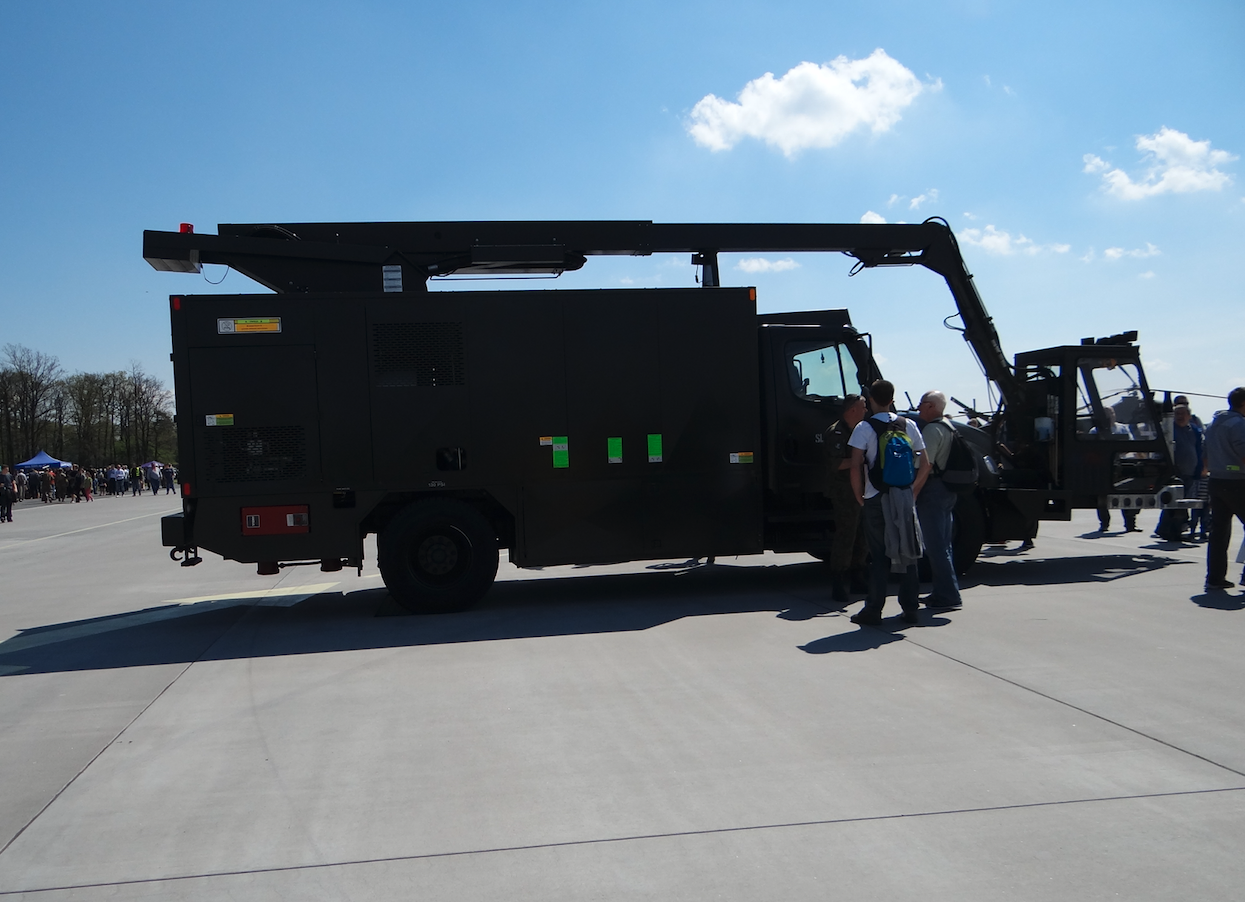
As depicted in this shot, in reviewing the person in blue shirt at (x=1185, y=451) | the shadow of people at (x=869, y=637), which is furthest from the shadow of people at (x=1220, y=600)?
the person in blue shirt at (x=1185, y=451)

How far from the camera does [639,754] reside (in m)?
4.44

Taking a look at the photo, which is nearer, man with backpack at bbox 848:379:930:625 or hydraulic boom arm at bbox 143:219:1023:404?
man with backpack at bbox 848:379:930:625

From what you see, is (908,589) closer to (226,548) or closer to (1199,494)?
(226,548)

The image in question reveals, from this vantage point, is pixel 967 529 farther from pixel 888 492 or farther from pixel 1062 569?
pixel 888 492

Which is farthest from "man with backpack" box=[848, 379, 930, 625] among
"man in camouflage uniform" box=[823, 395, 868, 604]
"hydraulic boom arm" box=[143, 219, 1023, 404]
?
"hydraulic boom arm" box=[143, 219, 1023, 404]

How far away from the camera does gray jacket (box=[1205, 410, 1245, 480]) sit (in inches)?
324

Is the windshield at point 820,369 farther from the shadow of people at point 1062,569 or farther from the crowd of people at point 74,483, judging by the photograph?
the crowd of people at point 74,483

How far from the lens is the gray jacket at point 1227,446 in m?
8.24

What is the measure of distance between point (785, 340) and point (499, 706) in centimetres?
520

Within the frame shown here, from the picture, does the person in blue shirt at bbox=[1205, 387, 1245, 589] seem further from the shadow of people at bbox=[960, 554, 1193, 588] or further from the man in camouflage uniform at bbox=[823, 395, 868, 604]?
the man in camouflage uniform at bbox=[823, 395, 868, 604]

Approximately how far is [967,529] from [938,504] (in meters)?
1.61

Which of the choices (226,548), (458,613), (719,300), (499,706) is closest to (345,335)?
(226,548)

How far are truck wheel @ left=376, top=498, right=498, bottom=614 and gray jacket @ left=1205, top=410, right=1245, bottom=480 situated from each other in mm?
6602

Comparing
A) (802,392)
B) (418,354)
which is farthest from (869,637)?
(418,354)
